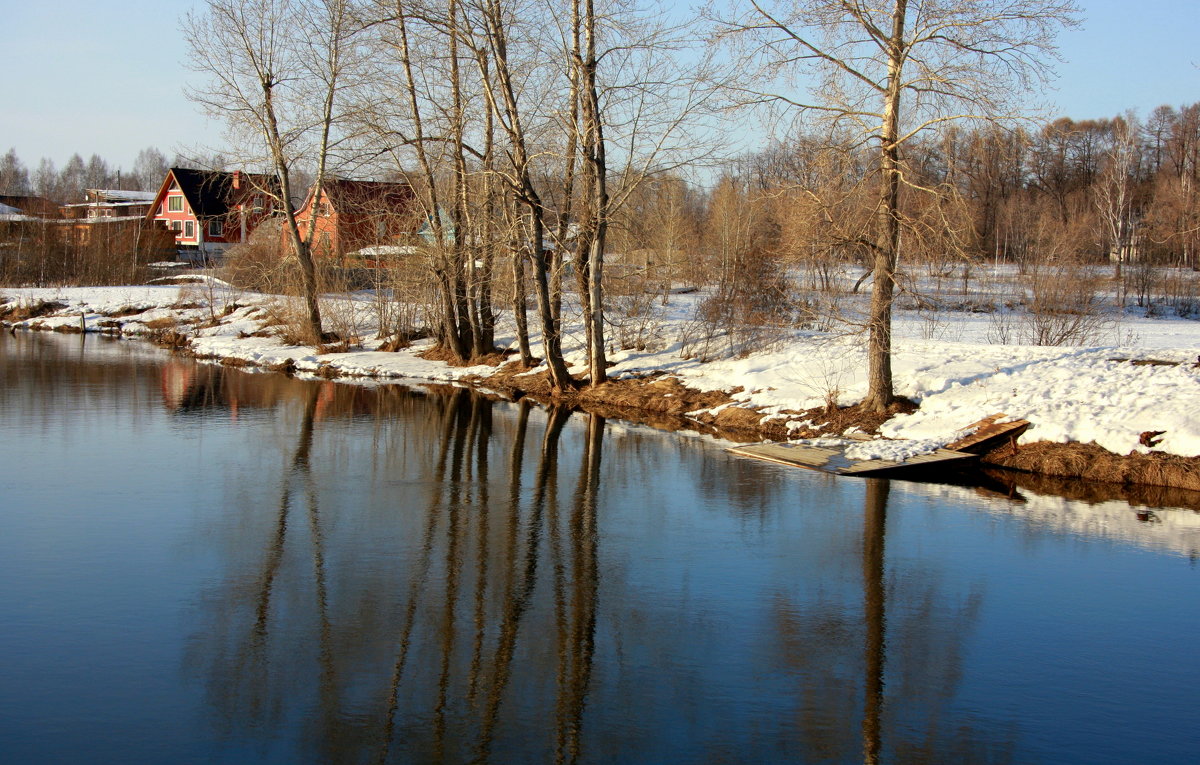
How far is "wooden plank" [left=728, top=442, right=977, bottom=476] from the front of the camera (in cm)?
1510

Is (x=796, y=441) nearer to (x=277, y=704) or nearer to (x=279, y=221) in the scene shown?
(x=277, y=704)

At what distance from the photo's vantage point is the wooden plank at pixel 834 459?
15.1 meters

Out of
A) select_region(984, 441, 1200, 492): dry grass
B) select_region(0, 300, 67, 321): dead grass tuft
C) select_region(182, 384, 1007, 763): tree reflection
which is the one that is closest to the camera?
select_region(182, 384, 1007, 763): tree reflection

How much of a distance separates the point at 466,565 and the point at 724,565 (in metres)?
2.61

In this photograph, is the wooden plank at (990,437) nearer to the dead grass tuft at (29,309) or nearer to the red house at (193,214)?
the dead grass tuft at (29,309)

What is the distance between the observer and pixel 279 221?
3303 centimetres

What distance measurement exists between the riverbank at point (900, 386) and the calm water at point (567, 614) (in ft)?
7.34

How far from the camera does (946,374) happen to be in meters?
18.8

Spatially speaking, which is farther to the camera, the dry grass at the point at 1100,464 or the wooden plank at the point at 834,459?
the wooden plank at the point at 834,459

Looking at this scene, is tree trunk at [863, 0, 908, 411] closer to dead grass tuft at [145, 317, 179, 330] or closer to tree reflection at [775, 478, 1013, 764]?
tree reflection at [775, 478, 1013, 764]

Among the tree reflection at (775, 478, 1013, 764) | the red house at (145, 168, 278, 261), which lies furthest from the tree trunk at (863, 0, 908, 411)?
the red house at (145, 168, 278, 261)

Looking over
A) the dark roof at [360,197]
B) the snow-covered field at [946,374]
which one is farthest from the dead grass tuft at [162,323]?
the dark roof at [360,197]

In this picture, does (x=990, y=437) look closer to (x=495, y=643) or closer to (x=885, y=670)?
(x=885, y=670)

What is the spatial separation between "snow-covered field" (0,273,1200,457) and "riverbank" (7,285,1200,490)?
33 millimetres
